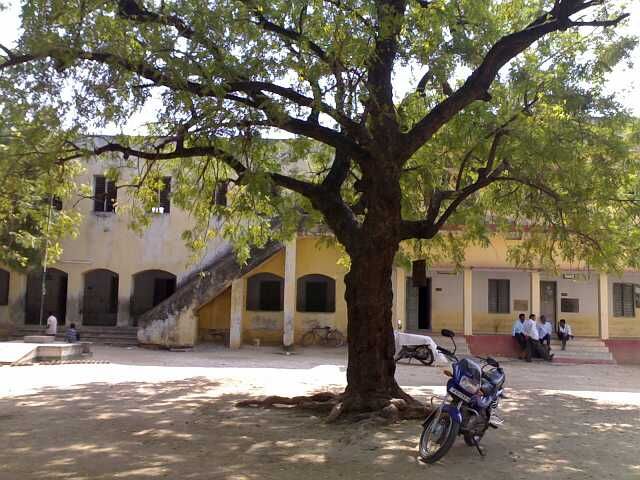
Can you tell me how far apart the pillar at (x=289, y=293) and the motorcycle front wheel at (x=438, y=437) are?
14.6 m

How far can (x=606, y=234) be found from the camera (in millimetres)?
11070

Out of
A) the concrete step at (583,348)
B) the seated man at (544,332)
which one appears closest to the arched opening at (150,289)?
the seated man at (544,332)

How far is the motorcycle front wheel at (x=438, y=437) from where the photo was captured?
6062mm

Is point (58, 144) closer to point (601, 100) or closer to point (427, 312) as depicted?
point (601, 100)

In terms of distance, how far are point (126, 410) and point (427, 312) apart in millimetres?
15573

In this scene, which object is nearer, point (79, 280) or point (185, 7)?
point (185, 7)

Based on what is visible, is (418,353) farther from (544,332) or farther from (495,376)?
(495,376)

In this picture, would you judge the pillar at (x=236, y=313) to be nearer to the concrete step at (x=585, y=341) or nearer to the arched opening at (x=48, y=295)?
the arched opening at (x=48, y=295)

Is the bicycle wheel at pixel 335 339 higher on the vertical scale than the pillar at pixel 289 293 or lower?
lower

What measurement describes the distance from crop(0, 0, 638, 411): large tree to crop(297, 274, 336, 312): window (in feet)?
35.8

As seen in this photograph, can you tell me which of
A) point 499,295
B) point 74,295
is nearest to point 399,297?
point 499,295

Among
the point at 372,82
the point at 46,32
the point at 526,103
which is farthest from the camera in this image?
the point at 526,103

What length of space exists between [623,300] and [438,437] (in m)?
19.3

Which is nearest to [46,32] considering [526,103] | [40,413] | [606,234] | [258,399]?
[40,413]
